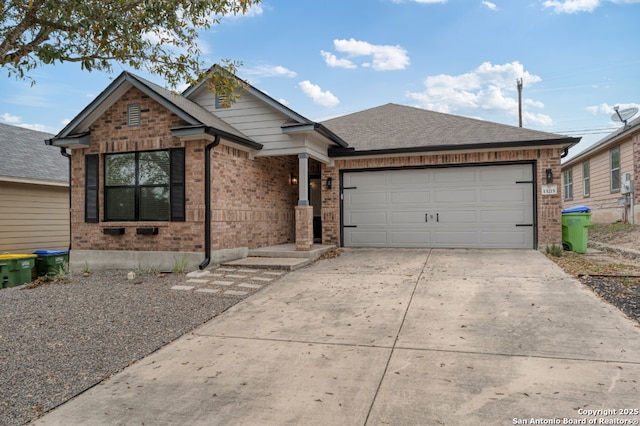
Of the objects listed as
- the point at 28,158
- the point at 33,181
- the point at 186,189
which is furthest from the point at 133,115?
the point at 28,158

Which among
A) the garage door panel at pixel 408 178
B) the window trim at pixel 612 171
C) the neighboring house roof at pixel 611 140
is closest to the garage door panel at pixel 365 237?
the garage door panel at pixel 408 178

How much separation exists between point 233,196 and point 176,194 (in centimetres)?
134

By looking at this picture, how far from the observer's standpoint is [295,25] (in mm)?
11219

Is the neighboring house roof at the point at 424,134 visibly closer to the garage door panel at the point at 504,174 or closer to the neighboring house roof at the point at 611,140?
the garage door panel at the point at 504,174

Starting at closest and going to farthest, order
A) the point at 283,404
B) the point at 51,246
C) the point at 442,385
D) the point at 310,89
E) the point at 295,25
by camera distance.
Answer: the point at 283,404, the point at 442,385, the point at 295,25, the point at 51,246, the point at 310,89

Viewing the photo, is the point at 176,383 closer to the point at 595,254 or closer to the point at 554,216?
the point at 554,216

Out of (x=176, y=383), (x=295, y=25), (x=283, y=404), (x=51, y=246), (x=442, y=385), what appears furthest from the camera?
(x=51, y=246)

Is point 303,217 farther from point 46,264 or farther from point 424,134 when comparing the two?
point 46,264

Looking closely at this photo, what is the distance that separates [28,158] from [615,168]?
2211 cm

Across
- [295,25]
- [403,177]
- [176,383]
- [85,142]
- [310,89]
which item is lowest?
[176,383]

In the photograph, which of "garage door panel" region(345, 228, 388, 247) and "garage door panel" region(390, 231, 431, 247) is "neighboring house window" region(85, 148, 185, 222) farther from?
"garage door panel" region(390, 231, 431, 247)

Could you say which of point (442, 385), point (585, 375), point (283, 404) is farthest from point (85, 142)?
point (585, 375)

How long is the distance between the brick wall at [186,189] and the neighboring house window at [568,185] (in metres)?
19.2

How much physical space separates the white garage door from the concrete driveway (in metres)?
4.55
